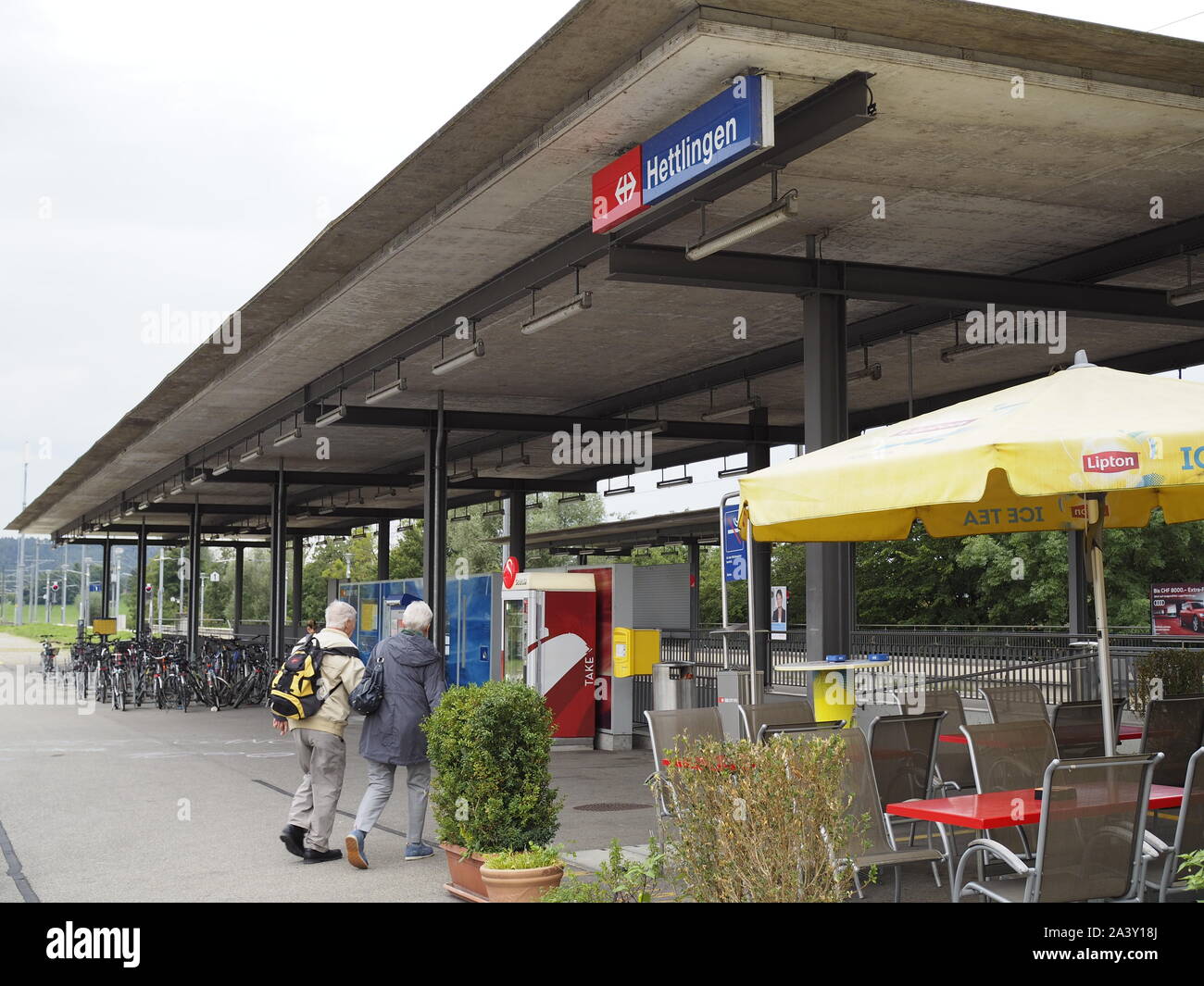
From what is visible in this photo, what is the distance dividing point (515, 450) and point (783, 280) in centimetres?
1641

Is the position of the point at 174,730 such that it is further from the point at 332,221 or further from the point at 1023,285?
the point at 1023,285

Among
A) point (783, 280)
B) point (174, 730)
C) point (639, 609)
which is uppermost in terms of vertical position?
point (783, 280)

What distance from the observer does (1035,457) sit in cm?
608

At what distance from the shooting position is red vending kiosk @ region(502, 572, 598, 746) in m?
16.9

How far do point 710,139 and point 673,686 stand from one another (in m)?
8.60

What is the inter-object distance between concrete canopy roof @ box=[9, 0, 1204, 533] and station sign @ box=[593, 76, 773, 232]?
0.15 m

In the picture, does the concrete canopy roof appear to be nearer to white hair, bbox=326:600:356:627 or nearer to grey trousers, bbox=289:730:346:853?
white hair, bbox=326:600:356:627

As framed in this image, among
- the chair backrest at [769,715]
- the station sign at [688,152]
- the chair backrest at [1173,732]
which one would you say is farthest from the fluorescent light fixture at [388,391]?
the chair backrest at [1173,732]

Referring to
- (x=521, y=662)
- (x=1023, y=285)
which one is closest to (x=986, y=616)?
(x=521, y=662)

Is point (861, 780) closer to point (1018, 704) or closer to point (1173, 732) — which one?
point (1173, 732)

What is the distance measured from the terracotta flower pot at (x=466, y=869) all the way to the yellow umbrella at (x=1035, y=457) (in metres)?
2.56

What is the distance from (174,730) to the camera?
19.7 metres

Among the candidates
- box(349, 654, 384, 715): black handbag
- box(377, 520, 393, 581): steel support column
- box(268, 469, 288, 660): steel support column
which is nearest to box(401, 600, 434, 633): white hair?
box(349, 654, 384, 715): black handbag

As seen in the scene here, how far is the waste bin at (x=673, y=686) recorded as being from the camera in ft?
50.3
